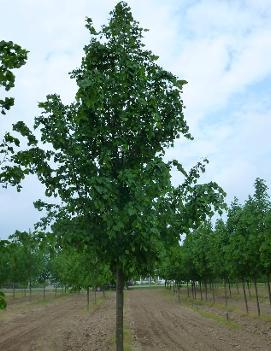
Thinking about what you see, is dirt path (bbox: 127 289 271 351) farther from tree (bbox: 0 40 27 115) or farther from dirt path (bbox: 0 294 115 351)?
tree (bbox: 0 40 27 115)

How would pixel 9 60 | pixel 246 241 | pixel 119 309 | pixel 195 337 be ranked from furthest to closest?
pixel 246 241
pixel 195 337
pixel 119 309
pixel 9 60

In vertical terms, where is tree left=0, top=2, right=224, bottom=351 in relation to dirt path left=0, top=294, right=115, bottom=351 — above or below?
above

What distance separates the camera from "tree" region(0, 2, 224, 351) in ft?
24.2

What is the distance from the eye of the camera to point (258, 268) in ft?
82.1

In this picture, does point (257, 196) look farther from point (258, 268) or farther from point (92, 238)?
point (92, 238)

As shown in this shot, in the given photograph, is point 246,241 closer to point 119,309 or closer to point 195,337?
point 195,337

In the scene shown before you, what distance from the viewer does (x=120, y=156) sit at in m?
8.59

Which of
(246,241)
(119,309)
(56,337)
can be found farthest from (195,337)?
(119,309)

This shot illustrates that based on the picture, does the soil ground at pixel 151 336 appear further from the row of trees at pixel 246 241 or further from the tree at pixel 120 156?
the tree at pixel 120 156

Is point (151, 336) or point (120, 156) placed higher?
point (120, 156)

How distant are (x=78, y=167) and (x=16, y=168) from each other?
2750 millimetres

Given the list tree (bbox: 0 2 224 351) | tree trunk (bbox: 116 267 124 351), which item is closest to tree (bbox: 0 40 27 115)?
tree (bbox: 0 2 224 351)

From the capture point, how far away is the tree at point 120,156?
7375 mm

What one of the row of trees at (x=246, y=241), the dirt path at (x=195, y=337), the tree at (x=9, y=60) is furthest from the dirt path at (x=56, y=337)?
the tree at (x=9, y=60)
